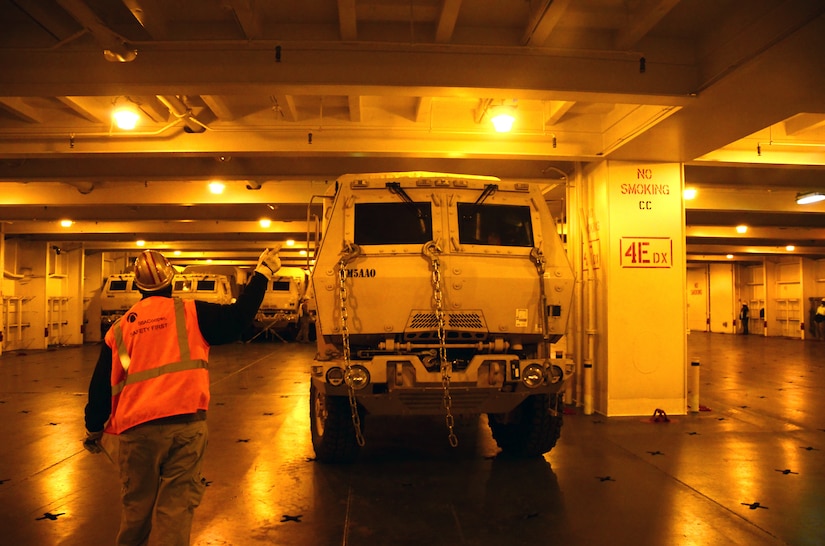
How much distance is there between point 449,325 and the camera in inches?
216

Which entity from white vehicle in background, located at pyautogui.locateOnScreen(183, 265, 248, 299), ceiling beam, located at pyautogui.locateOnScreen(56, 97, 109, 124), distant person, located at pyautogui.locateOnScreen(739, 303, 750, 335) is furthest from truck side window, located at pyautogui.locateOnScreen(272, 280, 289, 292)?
distant person, located at pyautogui.locateOnScreen(739, 303, 750, 335)

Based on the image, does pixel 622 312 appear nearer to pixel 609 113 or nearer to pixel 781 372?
pixel 609 113

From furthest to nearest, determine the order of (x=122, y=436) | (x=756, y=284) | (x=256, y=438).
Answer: (x=756, y=284)
(x=256, y=438)
(x=122, y=436)

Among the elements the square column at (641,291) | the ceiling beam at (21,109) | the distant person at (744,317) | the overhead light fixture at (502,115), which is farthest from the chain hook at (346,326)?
the distant person at (744,317)

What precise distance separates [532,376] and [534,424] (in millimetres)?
885

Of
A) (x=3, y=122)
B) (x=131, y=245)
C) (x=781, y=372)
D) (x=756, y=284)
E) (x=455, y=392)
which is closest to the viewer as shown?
(x=455, y=392)

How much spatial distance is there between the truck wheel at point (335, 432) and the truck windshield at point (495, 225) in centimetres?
193

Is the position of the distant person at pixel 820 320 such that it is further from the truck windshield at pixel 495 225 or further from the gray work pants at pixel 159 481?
the gray work pants at pixel 159 481

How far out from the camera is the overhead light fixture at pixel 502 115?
23.7ft

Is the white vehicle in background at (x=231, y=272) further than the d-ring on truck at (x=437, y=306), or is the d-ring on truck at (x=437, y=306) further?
the white vehicle in background at (x=231, y=272)

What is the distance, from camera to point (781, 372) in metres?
13.7

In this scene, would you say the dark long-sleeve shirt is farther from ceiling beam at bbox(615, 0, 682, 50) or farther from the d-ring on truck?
ceiling beam at bbox(615, 0, 682, 50)

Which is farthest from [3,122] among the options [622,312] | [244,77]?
[622,312]

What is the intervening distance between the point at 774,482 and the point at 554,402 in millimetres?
1961
